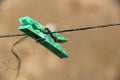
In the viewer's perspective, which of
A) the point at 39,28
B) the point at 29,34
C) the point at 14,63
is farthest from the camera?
the point at 14,63

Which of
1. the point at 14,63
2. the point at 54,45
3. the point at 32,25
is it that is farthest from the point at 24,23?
the point at 14,63

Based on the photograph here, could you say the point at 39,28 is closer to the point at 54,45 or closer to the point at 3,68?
the point at 54,45

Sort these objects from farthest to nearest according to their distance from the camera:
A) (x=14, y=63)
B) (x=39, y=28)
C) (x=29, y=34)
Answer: (x=14, y=63), (x=39, y=28), (x=29, y=34)

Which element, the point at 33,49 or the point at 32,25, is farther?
the point at 33,49

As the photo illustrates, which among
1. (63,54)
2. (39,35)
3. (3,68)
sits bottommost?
(3,68)

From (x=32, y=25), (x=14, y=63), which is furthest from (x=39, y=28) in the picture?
(x=14, y=63)

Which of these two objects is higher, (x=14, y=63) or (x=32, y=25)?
(x=32, y=25)
